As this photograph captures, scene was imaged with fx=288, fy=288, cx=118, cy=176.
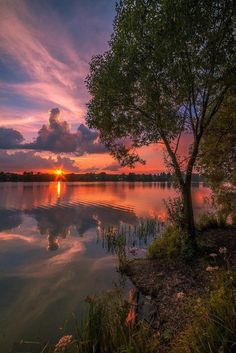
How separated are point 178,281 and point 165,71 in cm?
1077

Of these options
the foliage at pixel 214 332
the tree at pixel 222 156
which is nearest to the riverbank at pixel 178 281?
the foliage at pixel 214 332

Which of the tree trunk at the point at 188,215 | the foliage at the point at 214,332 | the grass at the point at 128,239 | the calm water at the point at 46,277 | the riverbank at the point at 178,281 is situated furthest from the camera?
the grass at the point at 128,239

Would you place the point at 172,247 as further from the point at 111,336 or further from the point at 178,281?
the point at 111,336

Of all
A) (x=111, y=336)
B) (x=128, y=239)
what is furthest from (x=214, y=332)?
(x=128, y=239)

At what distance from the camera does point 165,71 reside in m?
15.4

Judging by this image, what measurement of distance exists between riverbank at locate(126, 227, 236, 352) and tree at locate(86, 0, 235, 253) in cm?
181

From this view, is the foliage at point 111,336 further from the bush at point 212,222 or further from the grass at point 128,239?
the bush at point 212,222

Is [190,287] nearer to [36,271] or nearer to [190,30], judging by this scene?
[36,271]

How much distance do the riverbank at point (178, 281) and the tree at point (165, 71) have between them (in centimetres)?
181

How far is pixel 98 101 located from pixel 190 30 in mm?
6627

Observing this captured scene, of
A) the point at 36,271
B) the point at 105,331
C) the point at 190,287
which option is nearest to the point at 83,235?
the point at 36,271

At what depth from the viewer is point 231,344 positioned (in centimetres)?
605

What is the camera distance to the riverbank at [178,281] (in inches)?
379

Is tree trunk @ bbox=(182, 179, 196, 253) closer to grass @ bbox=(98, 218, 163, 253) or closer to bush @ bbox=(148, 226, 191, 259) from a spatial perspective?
bush @ bbox=(148, 226, 191, 259)
